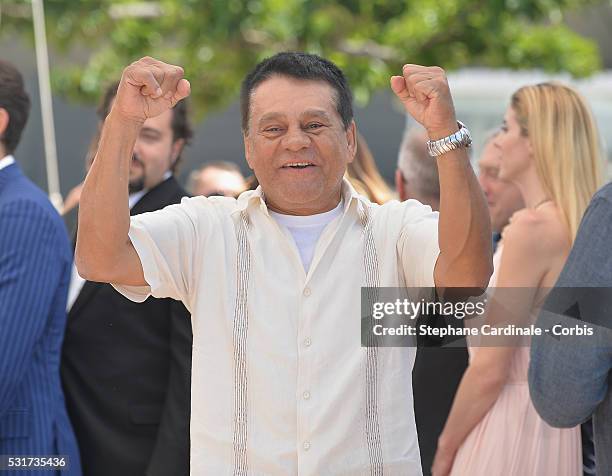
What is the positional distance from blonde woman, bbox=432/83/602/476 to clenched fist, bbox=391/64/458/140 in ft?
3.85

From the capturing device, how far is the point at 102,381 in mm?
3336

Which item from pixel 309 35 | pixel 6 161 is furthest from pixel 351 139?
pixel 309 35

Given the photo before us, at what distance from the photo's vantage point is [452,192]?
7.34 feet

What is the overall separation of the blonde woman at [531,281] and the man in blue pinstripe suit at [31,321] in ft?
4.16

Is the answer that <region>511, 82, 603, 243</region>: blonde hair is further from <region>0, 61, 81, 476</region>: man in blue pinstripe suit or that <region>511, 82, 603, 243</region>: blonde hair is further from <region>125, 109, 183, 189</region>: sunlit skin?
<region>0, 61, 81, 476</region>: man in blue pinstripe suit

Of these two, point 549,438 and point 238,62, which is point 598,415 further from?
point 238,62

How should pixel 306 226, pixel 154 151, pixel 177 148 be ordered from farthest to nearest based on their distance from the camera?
1. pixel 177 148
2. pixel 154 151
3. pixel 306 226

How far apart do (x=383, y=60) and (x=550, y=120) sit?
17.1 ft

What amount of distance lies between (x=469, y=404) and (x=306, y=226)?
3.94 feet

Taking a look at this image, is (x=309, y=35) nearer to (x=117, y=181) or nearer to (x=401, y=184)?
(x=401, y=184)

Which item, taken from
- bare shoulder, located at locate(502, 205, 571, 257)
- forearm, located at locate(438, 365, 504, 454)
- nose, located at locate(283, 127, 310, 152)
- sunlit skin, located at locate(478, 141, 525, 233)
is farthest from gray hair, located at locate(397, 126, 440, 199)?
nose, located at locate(283, 127, 310, 152)

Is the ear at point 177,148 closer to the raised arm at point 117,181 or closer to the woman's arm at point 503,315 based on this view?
the woman's arm at point 503,315

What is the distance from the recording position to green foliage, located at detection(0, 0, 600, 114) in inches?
315

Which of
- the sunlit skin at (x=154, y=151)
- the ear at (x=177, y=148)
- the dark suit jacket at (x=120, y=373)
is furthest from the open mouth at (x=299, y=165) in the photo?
the ear at (x=177, y=148)
